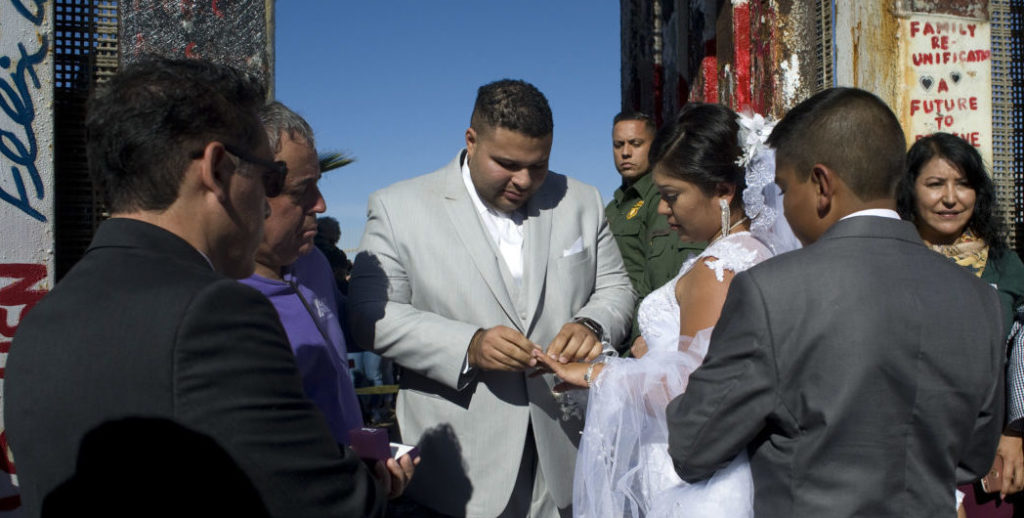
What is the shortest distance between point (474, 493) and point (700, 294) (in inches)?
40.7

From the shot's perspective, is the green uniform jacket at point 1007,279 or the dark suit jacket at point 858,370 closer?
the dark suit jacket at point 858,370

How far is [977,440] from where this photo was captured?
185 cm

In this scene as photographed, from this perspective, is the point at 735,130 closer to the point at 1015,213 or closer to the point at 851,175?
the point at 851,175

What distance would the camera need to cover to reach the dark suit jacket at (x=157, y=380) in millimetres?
1091

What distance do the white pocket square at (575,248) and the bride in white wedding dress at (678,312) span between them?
415 mm

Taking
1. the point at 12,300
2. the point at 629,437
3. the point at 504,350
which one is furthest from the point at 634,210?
the point at 12,300

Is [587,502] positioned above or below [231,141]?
below

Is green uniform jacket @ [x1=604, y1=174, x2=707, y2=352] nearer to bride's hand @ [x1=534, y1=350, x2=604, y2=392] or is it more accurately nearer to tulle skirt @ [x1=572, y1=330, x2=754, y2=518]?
bride's hand @ [x1=534, y1=350, x2=604, y2=392]

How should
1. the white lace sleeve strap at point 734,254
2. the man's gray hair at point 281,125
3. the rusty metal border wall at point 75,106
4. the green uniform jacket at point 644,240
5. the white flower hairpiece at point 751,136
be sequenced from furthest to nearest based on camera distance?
1. the green uniform jacket at point 644,240
2. the rusty metal border wall at point 75,106
3. the white flower hairpiece at point 751,136
4. the white lace sleeve strap at point 734,254
5. the man's gray hair at point 281,125

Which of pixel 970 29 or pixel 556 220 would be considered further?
pixel 970 29

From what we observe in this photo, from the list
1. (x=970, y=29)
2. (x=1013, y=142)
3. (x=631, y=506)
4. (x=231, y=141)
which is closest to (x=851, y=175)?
(x=631, y=506)

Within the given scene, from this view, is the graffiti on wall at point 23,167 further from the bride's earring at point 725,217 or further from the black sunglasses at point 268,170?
the bride's earring at point 725,217

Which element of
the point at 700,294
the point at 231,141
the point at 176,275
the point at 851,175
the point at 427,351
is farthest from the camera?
the point at 427,351

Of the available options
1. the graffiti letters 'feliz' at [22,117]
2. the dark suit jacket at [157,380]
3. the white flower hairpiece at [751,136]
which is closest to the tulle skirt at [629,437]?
the white flower hairpiece at [751,136]
